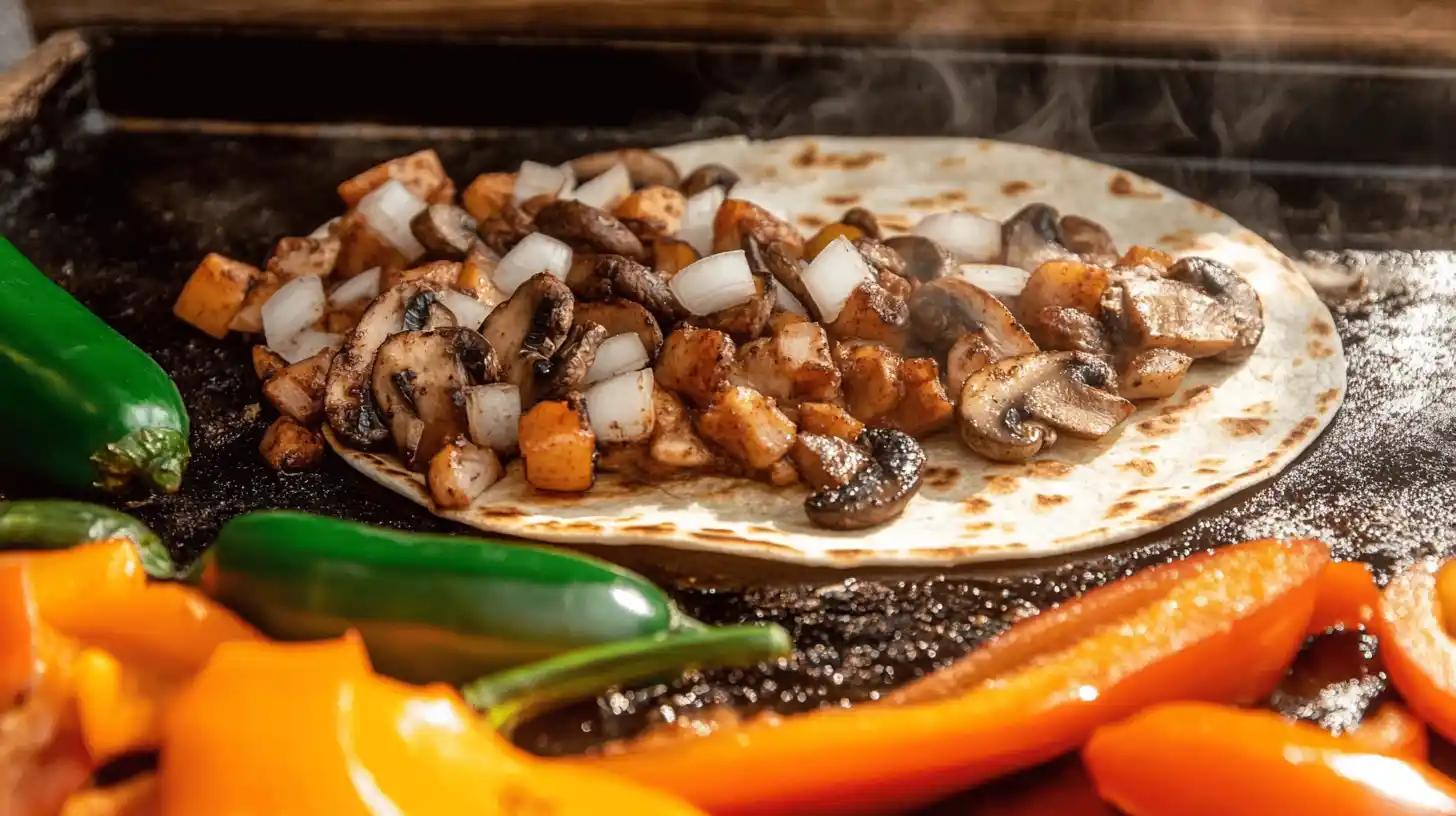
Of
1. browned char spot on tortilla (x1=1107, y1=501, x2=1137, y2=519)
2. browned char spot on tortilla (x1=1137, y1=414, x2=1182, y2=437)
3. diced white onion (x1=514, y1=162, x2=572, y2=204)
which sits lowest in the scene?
browned char spot on tortilla (x1=1107, y1=501, x2=1137, y2=519)

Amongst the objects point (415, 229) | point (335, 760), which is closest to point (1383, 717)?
point (335, 760)

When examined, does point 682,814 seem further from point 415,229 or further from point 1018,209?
point 1018,209

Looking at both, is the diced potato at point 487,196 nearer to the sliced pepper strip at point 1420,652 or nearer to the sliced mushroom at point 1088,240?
the sliced mushroom at point 1088,240

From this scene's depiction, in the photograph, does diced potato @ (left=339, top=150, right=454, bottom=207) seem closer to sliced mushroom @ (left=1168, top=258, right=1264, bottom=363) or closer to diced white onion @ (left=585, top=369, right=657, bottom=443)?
diced white onion @ (left=585, top=369, right=657, bottom=443)

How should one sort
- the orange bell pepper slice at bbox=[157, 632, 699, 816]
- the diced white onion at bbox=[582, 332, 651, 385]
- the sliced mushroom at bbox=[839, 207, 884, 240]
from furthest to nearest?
1. the sliced mushroom at bbox=[839, 207, 884, 240]
2. the diced white onion at bbox=[582, 332, 651, 385]
3. the orange bell pepper slice at bbox=[157, 632, 699, 816]

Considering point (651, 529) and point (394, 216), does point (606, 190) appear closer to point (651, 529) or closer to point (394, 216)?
point (394, 216)

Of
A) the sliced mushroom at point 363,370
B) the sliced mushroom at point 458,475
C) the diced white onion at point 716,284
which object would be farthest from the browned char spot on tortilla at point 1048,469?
the sliced mushroom at point 363,370

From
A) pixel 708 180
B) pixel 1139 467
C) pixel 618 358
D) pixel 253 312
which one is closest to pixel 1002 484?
pixel 1139 467

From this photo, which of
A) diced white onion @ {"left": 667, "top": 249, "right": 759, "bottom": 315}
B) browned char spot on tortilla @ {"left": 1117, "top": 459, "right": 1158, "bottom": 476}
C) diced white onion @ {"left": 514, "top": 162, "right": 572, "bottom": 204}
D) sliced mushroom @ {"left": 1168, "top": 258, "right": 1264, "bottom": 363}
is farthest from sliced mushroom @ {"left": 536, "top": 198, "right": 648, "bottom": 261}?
sliced mushroom @ {"left": 1168, "top": 258, "right": 1264, "bottom": 363}
